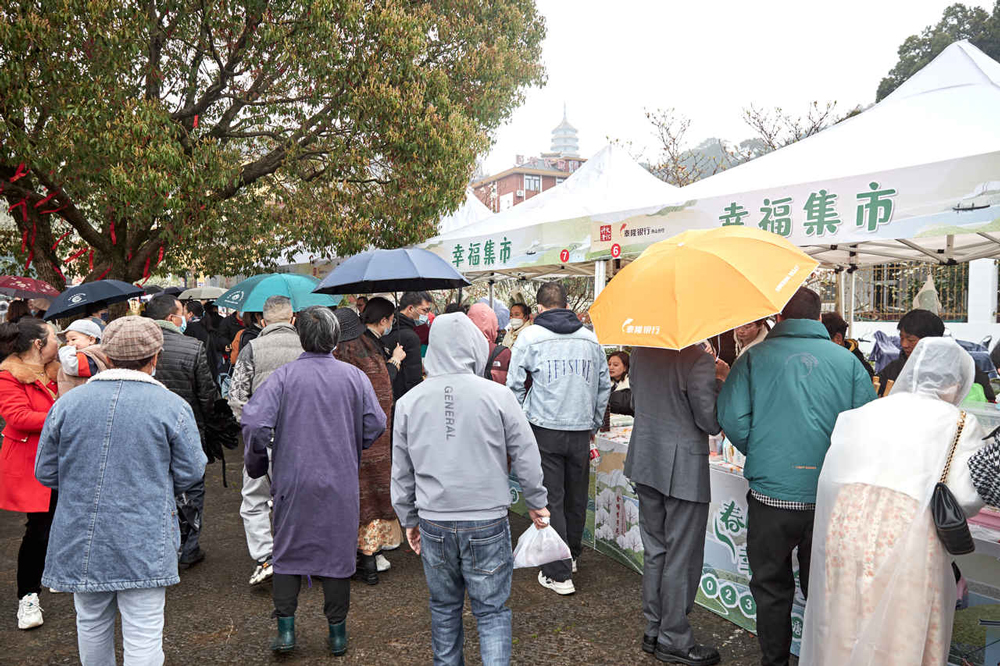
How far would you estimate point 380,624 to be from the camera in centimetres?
379

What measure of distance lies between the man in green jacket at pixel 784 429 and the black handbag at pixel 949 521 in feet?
1.80

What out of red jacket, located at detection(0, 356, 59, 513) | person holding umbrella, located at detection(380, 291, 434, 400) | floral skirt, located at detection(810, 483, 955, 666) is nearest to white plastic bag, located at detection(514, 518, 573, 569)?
floral skirt, located at detection(810, 483, 955, 666)

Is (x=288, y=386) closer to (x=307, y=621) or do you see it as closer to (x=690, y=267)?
(x=307, y=621)

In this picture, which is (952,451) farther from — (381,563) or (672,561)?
(381,563)

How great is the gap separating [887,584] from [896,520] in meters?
0.22

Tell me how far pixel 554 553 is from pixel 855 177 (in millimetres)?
2875

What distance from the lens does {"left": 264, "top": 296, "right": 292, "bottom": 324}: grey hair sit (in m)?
4.34

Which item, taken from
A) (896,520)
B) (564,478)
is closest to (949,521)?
(896,520)

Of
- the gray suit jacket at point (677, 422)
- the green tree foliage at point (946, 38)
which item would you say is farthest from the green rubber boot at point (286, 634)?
the green tree foliage at point (946, 38)

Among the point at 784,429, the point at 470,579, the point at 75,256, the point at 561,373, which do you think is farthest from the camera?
the point at 75,256

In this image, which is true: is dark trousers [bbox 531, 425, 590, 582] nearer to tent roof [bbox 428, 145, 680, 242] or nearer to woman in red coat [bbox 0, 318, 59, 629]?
woman in red coat [bbox 0, 318, 59, 629]

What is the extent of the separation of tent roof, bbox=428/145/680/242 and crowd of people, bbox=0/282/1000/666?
11.2 feet

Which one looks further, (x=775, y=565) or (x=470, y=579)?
(x=775, y=565)

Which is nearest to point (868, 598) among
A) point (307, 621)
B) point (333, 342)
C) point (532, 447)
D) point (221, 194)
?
point (532, 447)
